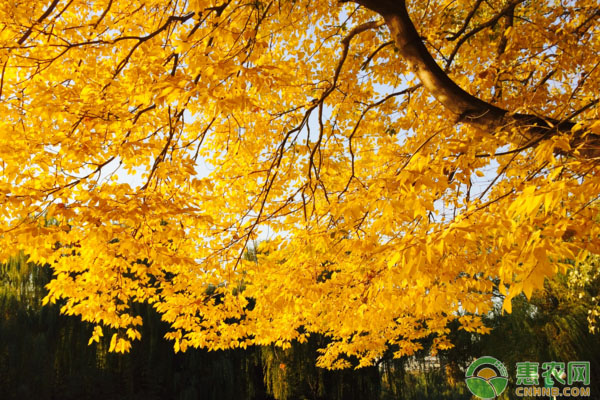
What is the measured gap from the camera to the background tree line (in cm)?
1009

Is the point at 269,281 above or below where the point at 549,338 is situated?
above

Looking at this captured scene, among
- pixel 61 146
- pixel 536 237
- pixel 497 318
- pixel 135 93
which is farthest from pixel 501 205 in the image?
pixel 497 318

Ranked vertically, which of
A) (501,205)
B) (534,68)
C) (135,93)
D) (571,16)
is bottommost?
(501,205)

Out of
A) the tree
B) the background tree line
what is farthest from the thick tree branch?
the background tree line

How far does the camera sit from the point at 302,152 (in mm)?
4828

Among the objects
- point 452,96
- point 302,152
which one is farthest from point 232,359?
point 452,96

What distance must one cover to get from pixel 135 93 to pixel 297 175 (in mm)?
2940

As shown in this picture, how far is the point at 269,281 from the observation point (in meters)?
4.52

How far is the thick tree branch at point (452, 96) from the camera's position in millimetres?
2428

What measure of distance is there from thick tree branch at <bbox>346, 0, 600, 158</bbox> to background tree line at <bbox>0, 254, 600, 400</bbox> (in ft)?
26.4

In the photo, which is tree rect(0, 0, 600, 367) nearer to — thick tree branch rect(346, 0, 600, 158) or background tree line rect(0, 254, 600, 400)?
thick tree branch rect(346, 0, 600, 158)

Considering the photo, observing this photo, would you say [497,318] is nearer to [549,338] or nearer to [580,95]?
[549,338]

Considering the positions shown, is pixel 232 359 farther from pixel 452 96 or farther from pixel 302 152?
pixel 452 96

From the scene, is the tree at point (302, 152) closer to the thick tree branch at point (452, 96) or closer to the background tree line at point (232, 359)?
the thick tree branch at point (452, 96)
